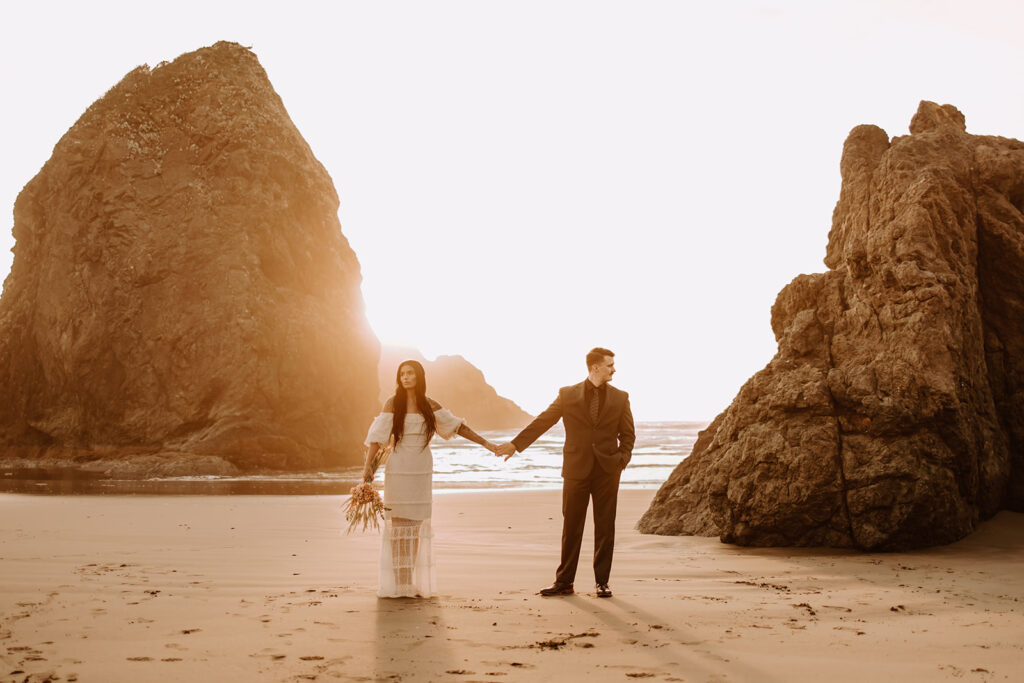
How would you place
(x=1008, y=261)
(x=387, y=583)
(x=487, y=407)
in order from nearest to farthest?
(x=387, y=583) → (x=1008, y=261) → (x=487, y=407)

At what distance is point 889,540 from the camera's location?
774 centimetres

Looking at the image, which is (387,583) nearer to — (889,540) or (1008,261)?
(889,540)

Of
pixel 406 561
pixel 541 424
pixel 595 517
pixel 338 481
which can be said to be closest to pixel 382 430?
pixel 406 561

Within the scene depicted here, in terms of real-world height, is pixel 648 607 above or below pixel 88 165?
below

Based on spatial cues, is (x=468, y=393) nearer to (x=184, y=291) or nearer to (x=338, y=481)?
(x=184, y=291)

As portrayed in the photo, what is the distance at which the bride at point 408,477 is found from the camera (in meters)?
6.39

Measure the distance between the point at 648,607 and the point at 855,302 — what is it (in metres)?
4.73

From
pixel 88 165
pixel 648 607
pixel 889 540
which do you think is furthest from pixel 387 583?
pixel 88 165

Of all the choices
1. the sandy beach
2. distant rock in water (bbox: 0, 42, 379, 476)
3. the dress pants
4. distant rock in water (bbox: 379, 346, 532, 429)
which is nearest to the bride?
the sandy beach

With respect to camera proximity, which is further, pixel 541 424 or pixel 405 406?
pixel 541 424

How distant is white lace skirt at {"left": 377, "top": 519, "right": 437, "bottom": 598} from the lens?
6.30 meters

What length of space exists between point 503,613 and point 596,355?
215 cm

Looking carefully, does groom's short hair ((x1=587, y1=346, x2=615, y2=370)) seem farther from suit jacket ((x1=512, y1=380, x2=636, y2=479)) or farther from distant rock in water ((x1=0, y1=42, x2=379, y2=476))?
distant rock in water ((x1=0, y1=42, x2=379, y2=476))

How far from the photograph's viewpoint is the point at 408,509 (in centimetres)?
654
